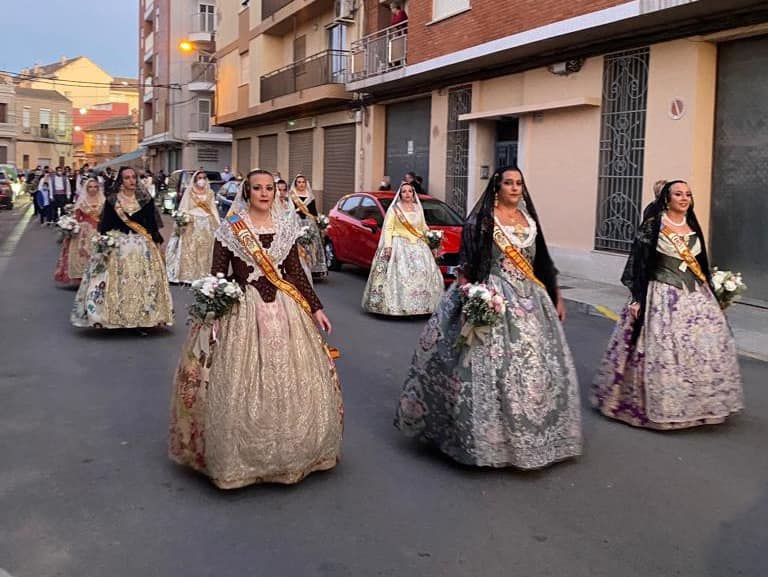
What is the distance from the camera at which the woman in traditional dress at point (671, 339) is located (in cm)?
602

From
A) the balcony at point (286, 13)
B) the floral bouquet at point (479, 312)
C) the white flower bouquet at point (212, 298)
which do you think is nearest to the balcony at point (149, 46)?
the balcony at point (286, 13)

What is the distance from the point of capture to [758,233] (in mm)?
12016

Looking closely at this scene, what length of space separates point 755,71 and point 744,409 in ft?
22.6

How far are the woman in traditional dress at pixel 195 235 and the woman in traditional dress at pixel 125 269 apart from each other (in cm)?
439

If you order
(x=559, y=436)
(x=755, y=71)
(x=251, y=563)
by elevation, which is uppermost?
(x=755, y=71)

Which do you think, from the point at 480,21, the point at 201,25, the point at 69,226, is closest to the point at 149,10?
the point at 201,25

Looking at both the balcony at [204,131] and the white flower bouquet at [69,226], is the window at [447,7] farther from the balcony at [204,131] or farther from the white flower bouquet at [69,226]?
the balcony at [204,131]

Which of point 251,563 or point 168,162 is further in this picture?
point 168,162

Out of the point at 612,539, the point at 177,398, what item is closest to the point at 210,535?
the point at 177,398

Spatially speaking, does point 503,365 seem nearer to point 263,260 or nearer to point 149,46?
point 263,260

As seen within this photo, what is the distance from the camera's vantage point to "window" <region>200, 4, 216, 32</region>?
4809 cm

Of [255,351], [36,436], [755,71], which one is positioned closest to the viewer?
[255,351]

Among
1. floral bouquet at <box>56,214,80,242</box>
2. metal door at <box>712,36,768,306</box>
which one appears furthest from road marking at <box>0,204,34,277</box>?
metal door at <box>712,36,768,306</box>

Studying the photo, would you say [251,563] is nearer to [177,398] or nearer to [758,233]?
[177,398]
